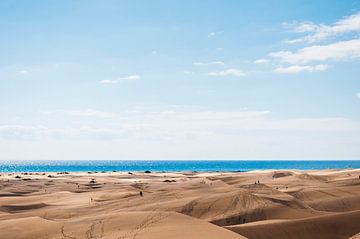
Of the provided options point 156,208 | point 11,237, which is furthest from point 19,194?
point 11,237

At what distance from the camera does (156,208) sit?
19000 millimetres

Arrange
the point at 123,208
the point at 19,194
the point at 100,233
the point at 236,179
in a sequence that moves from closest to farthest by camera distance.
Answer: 1. the point at 100,233
2. the point at 123,208
3. the point at 19,194
4. the point at 236,179

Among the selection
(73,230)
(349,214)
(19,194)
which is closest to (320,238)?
(349,214)

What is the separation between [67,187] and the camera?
1484 inches

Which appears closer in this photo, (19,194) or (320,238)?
(320,238)

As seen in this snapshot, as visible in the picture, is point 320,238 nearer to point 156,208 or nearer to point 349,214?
point 349,214

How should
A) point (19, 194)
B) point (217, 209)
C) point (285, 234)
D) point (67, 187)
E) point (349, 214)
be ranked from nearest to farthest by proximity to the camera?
point (285, 234)
point (349, 214)
point (217, 209)
point (19, 194)
point (67, 187)

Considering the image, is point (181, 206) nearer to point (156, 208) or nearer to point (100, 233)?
point (156, 208)

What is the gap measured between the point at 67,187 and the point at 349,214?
26.4 meters

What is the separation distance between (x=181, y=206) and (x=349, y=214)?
265 inches

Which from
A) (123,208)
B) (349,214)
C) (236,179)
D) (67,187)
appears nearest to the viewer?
(349,214)

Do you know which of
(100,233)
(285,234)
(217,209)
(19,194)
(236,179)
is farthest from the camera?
(236,179)

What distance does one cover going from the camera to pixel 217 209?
18688mm

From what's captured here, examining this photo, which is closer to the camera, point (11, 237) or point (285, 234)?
point (11, 237)
